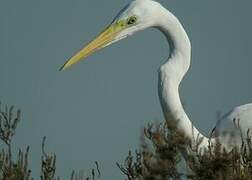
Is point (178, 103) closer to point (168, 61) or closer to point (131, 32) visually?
point (168, 61)

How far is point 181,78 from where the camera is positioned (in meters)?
9.09

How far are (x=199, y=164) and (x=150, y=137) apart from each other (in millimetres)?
576

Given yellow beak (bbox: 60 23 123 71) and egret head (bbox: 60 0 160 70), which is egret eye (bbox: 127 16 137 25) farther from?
yellow beak (bbox: 60 23 123 71)

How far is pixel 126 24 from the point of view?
9359 millimetres

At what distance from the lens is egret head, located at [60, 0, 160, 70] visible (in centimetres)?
936

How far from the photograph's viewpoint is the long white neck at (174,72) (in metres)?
8.99

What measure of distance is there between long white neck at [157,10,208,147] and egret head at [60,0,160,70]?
0.53 ft

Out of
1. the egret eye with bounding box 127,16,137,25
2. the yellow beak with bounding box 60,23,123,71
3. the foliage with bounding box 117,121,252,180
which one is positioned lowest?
the foliage with bounding box 117,121,252,180

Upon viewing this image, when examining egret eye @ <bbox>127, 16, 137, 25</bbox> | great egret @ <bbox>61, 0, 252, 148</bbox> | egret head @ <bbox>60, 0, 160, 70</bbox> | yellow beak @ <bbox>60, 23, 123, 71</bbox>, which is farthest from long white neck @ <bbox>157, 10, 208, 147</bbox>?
yellow beak @ <bbox>60, 23, 123, 71</bbox>

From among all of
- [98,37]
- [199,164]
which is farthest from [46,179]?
[199,164]

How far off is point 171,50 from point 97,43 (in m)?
0.92

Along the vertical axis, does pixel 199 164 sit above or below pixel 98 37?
below

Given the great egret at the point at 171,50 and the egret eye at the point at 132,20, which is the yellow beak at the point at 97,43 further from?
the egret eye at the point at 132,20

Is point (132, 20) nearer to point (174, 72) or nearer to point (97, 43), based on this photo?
point (97, 43)
